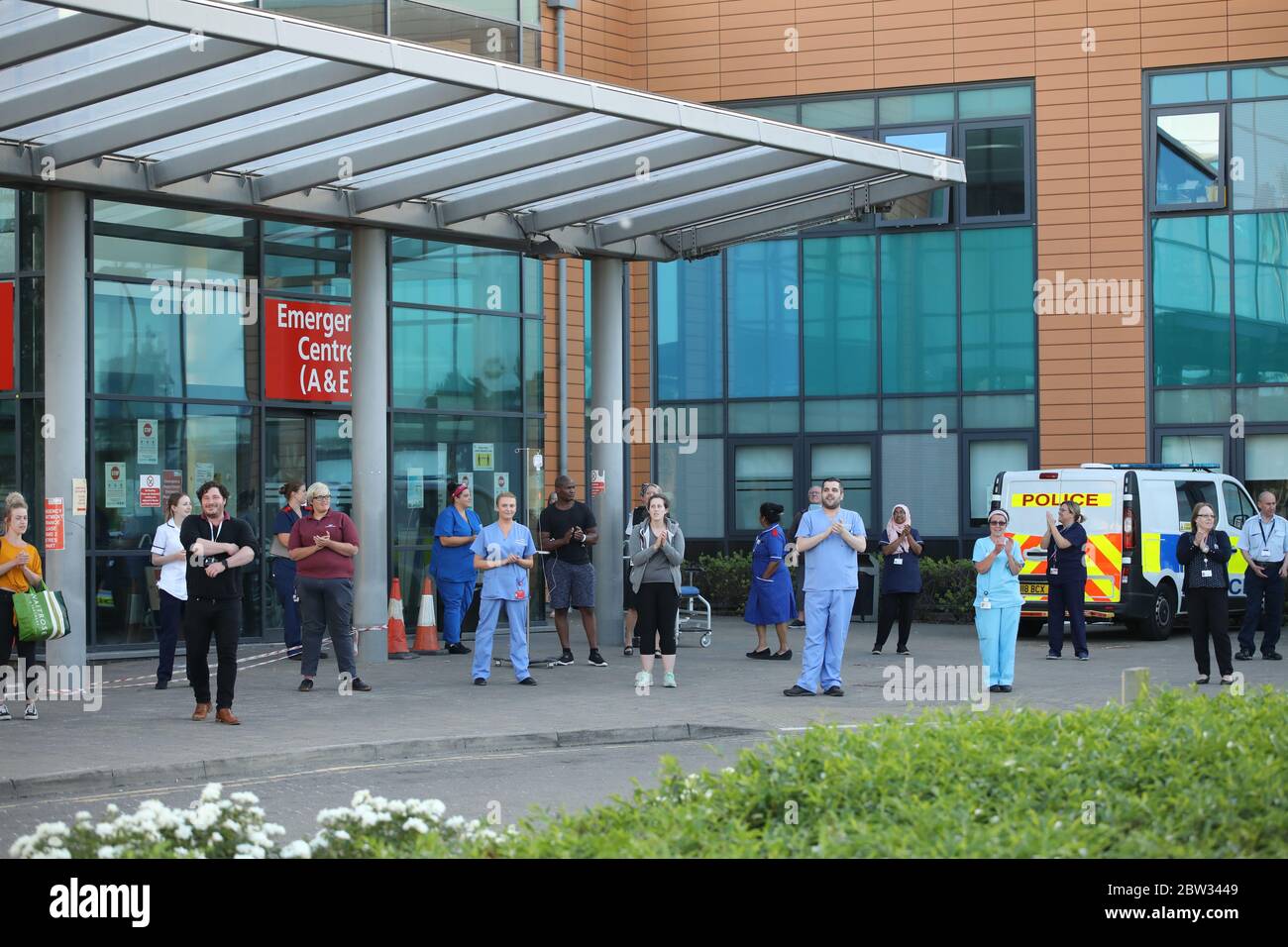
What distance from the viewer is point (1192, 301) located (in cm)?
2589

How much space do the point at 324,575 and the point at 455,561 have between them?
447cm

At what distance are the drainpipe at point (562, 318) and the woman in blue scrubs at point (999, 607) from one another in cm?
1094

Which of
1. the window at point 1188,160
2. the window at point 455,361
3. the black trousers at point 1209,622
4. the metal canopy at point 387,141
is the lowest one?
the black trousers at point 1209,622

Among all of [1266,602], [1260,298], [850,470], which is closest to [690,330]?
[850,470]

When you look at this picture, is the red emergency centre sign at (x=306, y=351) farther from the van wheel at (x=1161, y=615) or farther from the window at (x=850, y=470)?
the van wheel at (x=1161, y=615)

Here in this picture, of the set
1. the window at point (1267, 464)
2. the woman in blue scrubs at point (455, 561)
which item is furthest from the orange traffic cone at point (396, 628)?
the window at point (1267, 464)

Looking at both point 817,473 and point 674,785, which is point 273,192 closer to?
point 674,785

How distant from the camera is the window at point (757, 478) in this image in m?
28.0

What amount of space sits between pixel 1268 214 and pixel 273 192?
52.1 ft

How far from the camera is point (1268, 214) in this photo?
2561cm

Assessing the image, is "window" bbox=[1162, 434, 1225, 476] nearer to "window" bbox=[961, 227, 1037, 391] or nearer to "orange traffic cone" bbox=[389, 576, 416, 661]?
"window" bbox=[961, 227, 1037, 391]

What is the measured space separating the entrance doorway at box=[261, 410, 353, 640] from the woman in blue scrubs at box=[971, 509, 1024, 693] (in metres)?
7.45
